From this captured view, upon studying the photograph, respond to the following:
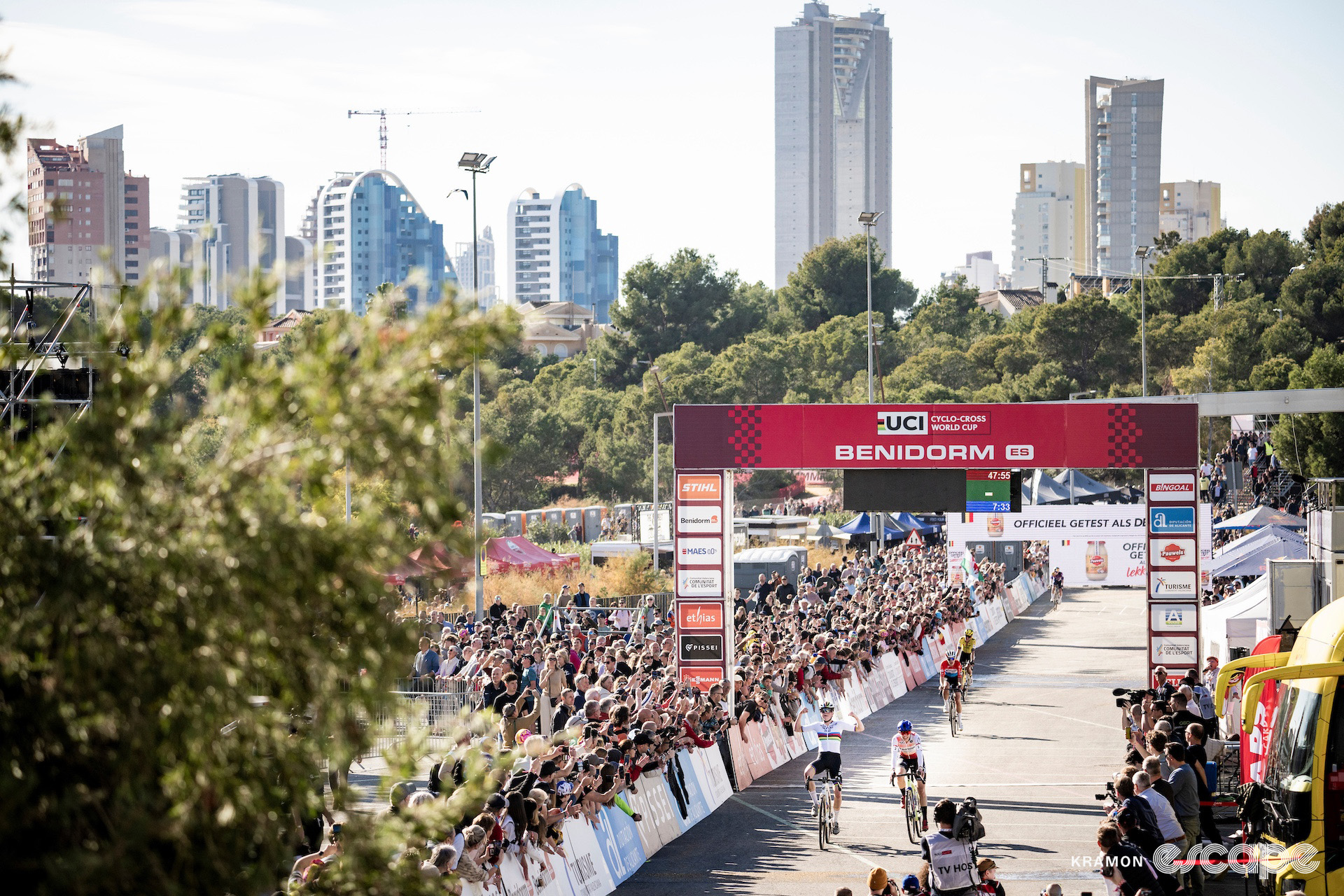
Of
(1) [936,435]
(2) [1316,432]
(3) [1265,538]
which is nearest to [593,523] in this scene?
(2) [1316,432]

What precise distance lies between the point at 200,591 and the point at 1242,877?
12.4 m

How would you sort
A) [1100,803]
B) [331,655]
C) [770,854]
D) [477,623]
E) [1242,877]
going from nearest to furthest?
Result: [331,655], [1242,877], [770,854], [1100,803], [477,623]

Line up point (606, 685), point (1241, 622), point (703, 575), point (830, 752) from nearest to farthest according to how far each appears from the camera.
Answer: point (830, 752) → point (606, 685) → point (703, 575) → point (1241, 622)

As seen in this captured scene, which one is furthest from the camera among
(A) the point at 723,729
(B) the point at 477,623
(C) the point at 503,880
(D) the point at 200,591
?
(B) the point at 477,623

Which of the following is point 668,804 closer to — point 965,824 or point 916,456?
point 965,824

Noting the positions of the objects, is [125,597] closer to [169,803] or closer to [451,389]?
[169,803]

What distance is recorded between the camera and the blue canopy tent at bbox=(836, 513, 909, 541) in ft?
156

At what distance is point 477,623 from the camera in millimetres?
27375

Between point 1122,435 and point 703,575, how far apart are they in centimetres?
620

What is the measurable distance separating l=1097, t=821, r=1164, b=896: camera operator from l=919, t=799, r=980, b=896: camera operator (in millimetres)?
1142

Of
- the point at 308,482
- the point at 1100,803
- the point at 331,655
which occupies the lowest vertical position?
the point at 1100,803

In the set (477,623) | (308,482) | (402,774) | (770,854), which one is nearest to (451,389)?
(308,482)

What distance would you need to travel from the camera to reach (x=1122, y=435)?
19.9m

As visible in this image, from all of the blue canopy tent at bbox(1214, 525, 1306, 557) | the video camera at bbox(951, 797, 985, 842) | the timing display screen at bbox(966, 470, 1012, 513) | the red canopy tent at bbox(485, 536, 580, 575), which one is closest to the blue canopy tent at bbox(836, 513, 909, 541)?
the red canopy tent at bbox(485, 536, 580, 575)
